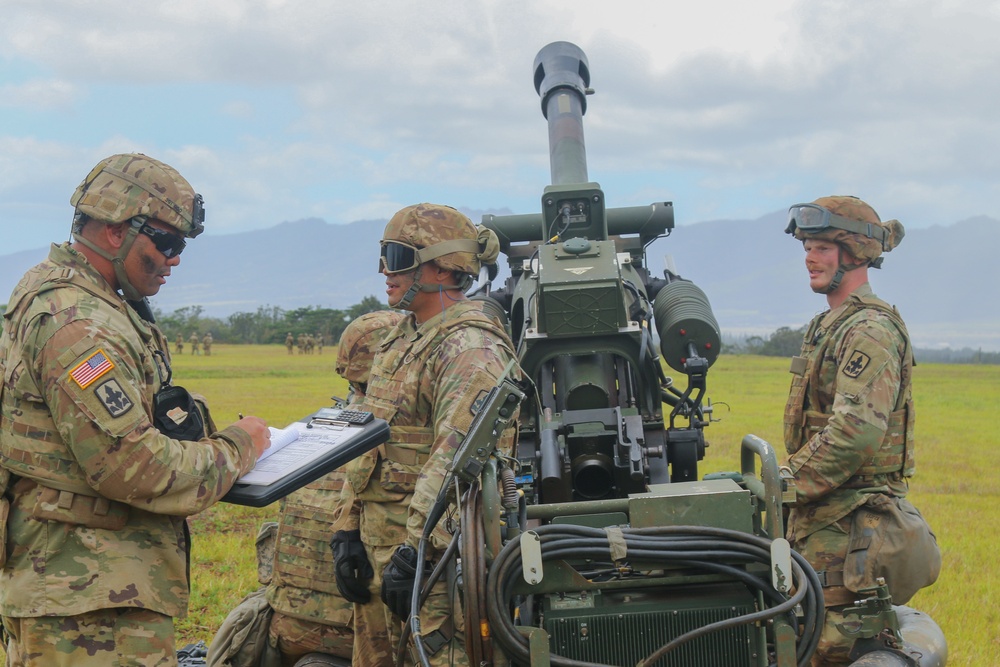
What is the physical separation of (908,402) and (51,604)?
4.04 m

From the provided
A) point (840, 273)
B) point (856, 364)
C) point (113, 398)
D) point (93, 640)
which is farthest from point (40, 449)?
point (840, 273)

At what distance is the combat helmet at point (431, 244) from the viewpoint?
455 cm

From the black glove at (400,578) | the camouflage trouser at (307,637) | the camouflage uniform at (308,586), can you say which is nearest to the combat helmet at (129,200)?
the black glove at (400,578)

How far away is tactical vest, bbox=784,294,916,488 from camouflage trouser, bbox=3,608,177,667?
3307 mm

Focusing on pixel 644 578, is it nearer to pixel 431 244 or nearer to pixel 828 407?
pixel 431 244

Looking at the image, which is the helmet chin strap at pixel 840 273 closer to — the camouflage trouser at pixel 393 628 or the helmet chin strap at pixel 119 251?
the camouflage trouser at pixel 393 628

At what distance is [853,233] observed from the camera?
5242mm

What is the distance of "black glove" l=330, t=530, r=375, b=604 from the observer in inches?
174

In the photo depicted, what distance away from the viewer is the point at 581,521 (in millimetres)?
4383

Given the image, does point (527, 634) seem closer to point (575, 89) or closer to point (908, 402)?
point (908, 402)

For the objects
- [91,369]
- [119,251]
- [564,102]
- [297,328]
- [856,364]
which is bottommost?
[91,369]

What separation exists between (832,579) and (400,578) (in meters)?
2.24

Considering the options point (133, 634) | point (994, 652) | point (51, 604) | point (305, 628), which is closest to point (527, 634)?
point (133, 634)

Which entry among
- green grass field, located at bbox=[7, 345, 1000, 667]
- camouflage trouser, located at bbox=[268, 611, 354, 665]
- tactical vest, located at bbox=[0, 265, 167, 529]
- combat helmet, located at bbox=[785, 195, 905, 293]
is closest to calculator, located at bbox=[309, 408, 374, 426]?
tactical vest, located at bbox=[0, 265, 167, 529]
